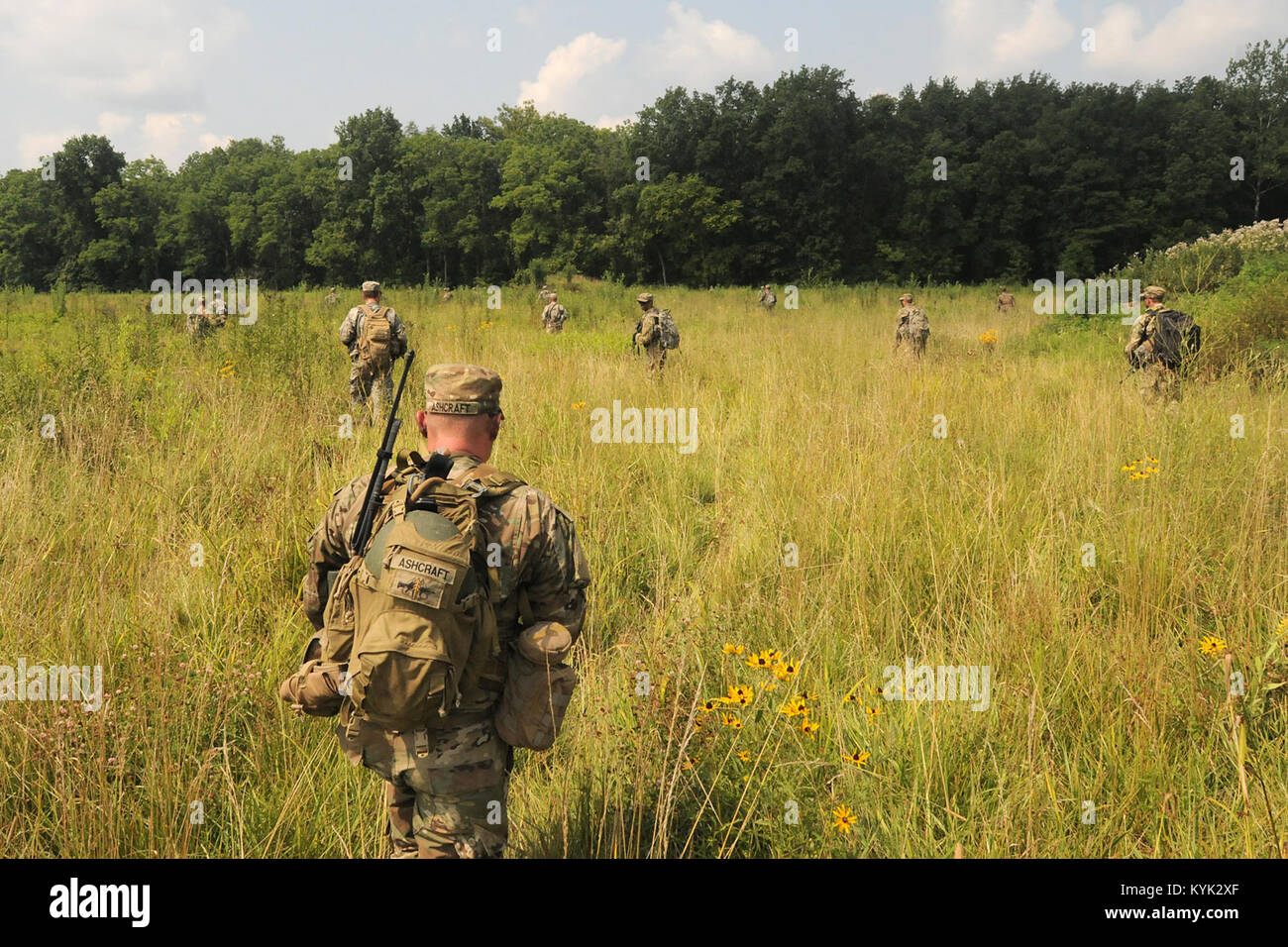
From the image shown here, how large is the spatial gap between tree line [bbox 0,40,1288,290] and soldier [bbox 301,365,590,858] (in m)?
41.1

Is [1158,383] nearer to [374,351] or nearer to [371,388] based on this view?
[374,351]

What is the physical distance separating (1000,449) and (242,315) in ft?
32.5

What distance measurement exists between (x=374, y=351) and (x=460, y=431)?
6559 mm

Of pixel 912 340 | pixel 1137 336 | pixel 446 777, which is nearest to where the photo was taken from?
pixel 446 777

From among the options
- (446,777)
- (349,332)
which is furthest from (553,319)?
(446,777)

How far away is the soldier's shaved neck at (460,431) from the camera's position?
219cm

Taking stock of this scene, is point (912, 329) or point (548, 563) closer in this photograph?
point (548, 563)

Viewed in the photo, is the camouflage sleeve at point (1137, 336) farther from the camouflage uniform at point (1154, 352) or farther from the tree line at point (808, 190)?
the tree line at point (808, 190)

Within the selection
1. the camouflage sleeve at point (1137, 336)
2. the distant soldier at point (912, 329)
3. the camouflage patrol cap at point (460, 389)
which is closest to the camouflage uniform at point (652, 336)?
the distant soldier at point (912, 329)

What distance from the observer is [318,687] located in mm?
2066

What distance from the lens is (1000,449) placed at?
5246 millimetres

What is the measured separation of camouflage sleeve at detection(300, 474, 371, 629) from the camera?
7.27ft

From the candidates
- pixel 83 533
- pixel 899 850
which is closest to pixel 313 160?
pixel 83 533
